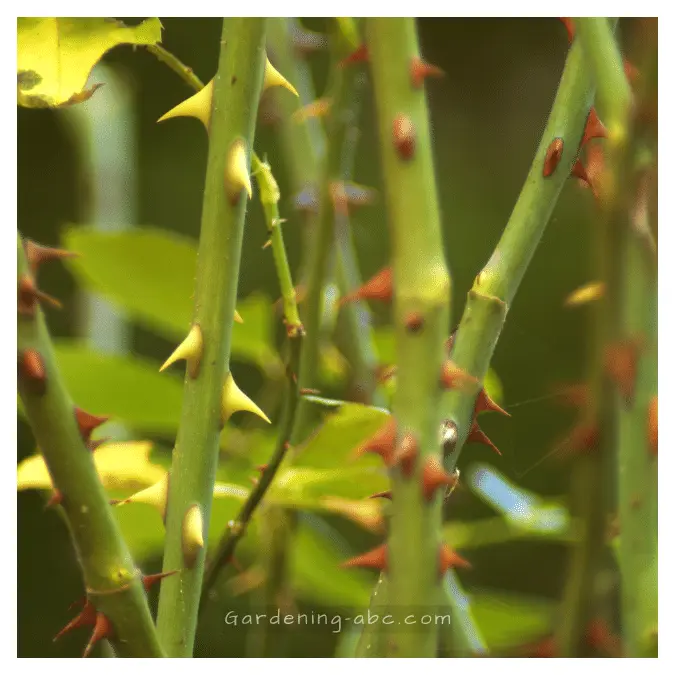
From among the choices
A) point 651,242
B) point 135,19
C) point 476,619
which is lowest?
point 476,619

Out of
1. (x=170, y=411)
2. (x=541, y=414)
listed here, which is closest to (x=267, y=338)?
(x=170, y=411)

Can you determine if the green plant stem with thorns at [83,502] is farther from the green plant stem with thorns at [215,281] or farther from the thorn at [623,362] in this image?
the thorn at [623,362]

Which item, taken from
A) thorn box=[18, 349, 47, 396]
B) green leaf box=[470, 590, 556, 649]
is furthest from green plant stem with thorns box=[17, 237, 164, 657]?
green leaf box=[470, 590, 556, 649]

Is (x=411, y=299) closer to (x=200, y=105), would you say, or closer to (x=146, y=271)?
(x=200, y=105)

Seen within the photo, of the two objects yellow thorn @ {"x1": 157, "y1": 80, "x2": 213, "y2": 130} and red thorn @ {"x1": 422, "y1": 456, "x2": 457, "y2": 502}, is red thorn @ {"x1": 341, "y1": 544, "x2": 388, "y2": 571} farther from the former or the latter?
yellow thorn @ {"x1": 157, "y1": 80, "x2": 213, "y2": 130}

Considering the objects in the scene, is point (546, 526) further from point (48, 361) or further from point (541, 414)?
point (48, 361)

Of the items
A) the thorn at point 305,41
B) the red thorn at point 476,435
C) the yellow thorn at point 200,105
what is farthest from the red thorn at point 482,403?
the thorn at point 305,41
